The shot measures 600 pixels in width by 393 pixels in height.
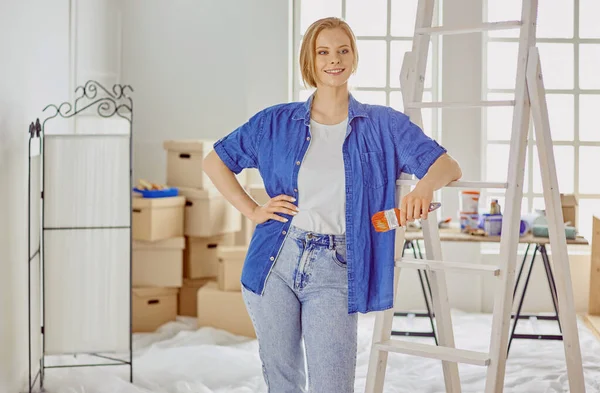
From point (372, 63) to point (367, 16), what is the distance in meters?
0.33

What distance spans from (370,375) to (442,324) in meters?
0.32

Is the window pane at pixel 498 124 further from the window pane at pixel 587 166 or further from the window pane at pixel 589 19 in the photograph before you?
the window pane at pixel 589 19

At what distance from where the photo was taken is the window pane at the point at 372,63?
5.88m

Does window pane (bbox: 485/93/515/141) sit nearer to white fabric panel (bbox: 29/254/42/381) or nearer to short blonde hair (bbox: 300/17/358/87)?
white fabric panel (bbox: 29/254/42/381)

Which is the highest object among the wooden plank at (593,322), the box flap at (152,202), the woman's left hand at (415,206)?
the woman's left hand at (415,206)

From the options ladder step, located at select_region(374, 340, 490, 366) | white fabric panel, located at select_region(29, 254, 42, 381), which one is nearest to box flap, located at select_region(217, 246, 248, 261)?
white fabric panel, located at select_region(29, 254, 42, 381)

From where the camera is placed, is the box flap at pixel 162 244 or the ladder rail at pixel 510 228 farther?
the box flap at pixel 162 244

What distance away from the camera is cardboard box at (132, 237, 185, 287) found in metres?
5.01

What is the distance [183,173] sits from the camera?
205 inches

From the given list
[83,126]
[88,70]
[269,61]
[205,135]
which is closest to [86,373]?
[83,126]

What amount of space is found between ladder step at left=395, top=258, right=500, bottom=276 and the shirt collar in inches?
25.4

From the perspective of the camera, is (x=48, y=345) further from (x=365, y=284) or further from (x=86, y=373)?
(x=365, y=284)

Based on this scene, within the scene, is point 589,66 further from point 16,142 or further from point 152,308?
point 16,142

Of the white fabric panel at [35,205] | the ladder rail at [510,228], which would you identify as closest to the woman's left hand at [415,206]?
the ladder rail at [510,228]
